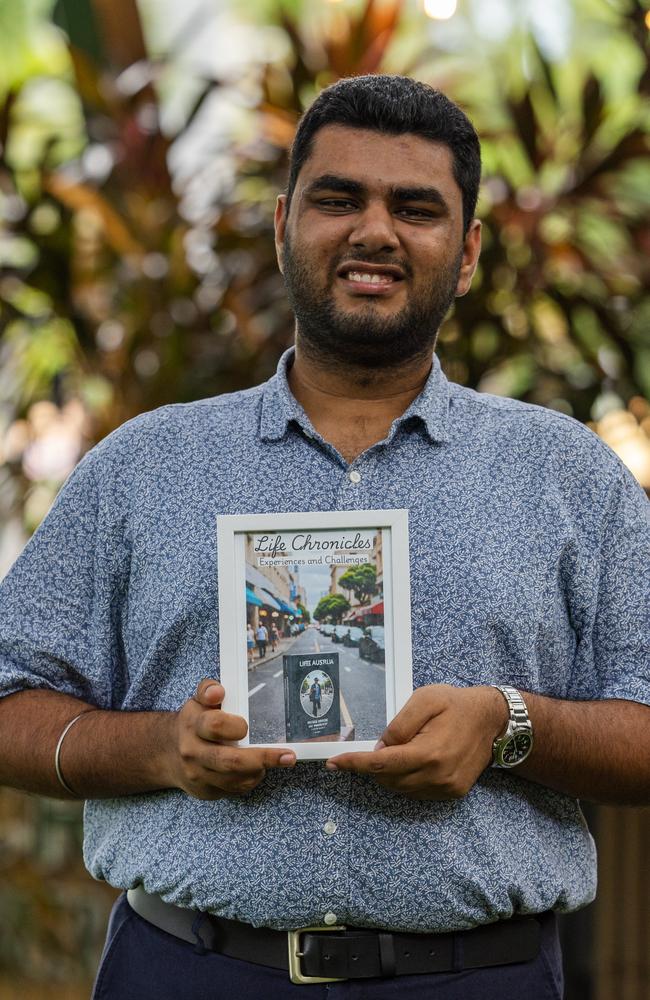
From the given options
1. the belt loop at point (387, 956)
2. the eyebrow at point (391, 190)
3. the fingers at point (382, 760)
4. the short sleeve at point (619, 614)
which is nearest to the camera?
the fingers at point (382, 760)

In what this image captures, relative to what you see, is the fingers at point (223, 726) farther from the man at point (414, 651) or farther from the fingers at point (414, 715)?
the fingers at point (414, 715)

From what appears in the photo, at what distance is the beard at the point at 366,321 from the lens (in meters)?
1.94

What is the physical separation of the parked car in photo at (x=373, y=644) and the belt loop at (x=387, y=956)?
382 mm

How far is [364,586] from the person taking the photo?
1.66 m

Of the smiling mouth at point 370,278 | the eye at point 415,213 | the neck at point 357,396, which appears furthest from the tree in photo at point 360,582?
the eye at point 415,213

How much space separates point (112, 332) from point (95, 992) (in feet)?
7.01

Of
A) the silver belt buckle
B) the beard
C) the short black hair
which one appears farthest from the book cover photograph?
the short black hair

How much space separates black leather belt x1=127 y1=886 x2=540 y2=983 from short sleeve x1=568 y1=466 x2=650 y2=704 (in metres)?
0.35

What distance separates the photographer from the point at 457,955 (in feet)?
5.73

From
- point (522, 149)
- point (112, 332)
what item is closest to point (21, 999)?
point (112, 332)

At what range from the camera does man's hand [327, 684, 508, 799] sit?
1.60 metres

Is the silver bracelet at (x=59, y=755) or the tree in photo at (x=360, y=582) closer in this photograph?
the tree in photo at (x=360, y=582)

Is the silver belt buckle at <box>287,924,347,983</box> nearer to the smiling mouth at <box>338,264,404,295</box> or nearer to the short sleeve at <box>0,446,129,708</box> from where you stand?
the short sleeve at <box>0,446,129,708</box>

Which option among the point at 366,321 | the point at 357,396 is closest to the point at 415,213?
the point at 366,321
